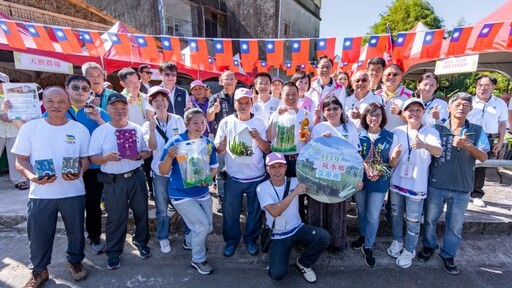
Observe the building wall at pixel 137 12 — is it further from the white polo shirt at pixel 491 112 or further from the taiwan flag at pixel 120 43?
the white polo shirt at pixel 491 112

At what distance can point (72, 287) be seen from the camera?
2832 mm

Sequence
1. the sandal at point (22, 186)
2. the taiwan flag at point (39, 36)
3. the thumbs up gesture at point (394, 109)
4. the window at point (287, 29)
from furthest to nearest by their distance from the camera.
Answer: the window at point (287, 29) < the taiwan flag at point (39, 36) < the sandal at point (22, 186) < the thumbs up gesture at point (394, 109)

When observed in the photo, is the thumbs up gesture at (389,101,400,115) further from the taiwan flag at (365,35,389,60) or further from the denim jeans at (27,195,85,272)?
the taiwan flag at (365,35,389,60)

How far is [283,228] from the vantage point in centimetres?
295

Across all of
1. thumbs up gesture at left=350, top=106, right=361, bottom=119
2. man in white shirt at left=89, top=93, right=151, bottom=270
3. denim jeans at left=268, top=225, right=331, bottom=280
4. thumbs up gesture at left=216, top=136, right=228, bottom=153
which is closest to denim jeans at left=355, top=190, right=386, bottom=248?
denim jeans at left=268, top=225, right=331, bottom=280

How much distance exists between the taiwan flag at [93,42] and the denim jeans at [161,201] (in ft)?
18.8

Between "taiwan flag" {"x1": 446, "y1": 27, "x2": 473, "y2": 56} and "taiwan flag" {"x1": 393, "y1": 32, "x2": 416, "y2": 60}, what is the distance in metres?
0.78

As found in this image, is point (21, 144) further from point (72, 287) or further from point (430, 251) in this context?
point (430, 251)

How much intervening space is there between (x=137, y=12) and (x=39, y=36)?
8.60 metres

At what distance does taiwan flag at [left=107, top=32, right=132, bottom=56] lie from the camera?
24.1 ft

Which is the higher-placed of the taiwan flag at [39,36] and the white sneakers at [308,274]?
the taiwan flag at [39,36]

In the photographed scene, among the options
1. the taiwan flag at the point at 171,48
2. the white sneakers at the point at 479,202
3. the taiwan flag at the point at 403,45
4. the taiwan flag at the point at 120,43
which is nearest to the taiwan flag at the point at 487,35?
the taiwan flag at the point at 403,45

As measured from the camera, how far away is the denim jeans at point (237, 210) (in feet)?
10.7

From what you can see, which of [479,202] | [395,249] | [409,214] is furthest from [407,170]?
[479,202]
